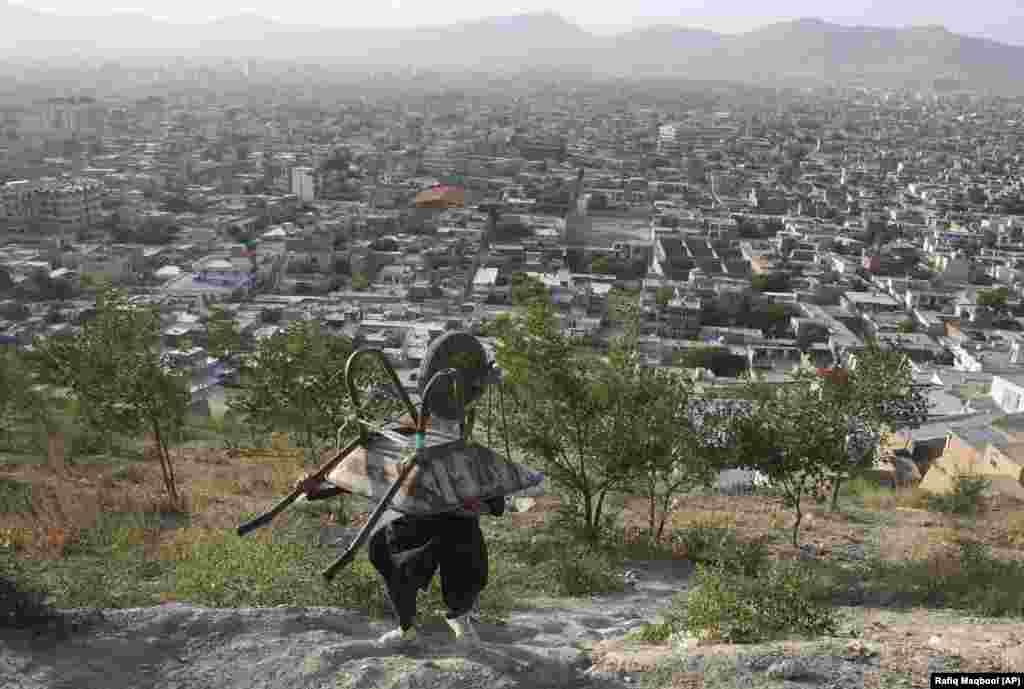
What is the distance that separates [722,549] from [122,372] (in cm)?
617

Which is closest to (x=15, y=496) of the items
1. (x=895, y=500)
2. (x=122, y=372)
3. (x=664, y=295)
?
(x=122, y=372)

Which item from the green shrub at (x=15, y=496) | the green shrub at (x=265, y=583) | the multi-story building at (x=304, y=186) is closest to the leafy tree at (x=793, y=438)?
the green shrub at (x=265, y=583)

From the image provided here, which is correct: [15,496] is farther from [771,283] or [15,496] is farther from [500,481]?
[771,283]

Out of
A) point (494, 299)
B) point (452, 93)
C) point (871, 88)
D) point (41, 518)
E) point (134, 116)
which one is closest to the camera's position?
point (41, 518)

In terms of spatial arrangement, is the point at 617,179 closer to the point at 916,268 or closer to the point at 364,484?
the point at 916,268

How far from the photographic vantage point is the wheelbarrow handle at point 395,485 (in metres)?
4.50

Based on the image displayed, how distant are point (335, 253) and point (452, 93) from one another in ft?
353

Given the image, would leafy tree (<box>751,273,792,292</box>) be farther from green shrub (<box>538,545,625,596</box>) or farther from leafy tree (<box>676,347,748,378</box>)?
green shrub (<box>538,545,625,596</box>)

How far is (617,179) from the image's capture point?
217ft

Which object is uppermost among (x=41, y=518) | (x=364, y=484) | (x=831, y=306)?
(x=364, y=484)

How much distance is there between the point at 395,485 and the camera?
4.68 m

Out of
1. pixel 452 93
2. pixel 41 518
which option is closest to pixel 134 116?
pixel 452 93

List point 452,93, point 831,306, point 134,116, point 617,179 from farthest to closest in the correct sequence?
point 452,93 < point 134,116 < point 617,179 < point 831,306

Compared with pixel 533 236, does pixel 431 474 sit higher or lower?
higher
